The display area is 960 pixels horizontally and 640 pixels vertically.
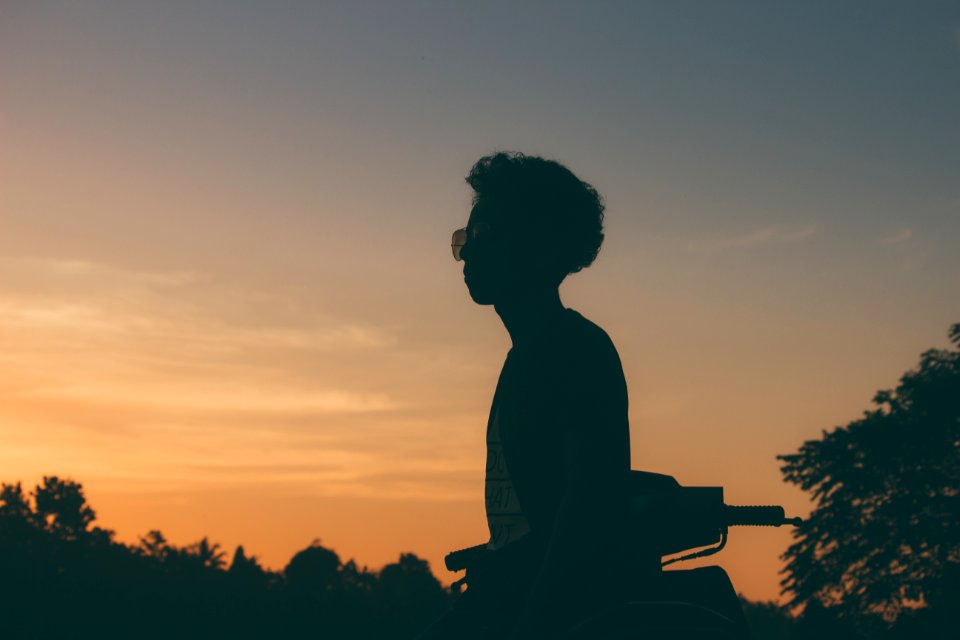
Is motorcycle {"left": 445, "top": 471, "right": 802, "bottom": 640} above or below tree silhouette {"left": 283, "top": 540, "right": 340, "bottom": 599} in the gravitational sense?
below

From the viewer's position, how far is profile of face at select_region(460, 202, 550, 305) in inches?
145

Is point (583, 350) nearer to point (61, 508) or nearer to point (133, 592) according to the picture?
point (133, 592)

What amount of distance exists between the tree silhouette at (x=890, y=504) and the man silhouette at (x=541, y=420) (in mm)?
34802

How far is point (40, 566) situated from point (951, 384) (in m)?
70.3

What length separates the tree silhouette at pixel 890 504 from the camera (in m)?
37.8

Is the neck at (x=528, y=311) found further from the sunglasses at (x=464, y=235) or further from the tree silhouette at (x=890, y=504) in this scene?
the tree silhouette at (x=890, y=504)

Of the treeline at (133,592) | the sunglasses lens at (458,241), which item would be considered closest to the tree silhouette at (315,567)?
the treeline at (133,592)

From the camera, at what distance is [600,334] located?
10.8 ft

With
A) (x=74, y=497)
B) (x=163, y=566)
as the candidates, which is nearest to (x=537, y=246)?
(x=163, y=566)

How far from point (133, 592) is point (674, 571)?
86.3 metres

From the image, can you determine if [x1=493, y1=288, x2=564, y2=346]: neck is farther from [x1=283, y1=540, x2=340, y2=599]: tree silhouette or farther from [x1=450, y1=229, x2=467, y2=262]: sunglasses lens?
[x1=283, y1=540, x2=340, y2=599]: tree silhouette

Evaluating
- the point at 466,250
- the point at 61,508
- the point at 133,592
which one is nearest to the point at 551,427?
the point at 466,250

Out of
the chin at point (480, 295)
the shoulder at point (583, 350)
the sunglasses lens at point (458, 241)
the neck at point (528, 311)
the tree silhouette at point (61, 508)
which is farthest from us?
the tree silhouette at point (61, 508)

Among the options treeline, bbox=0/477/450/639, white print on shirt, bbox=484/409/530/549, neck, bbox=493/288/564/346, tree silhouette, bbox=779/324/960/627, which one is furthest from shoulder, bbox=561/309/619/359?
treeline, bbox=0/477/450/639
